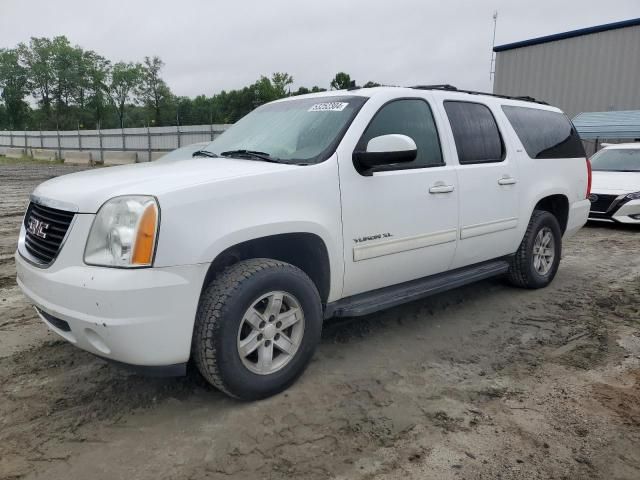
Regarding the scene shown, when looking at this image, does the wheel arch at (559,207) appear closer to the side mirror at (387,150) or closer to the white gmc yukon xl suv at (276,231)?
the white gmc yukon xl suv at (276,231)

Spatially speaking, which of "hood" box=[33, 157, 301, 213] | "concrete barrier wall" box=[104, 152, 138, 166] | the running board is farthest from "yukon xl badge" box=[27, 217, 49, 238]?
"concrete barrier wall" box=[104, 152, 138, 166]

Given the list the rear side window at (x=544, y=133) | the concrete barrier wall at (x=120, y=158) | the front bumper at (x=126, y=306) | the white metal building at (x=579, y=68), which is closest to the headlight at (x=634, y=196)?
the rear side window at (x=544, y=133)

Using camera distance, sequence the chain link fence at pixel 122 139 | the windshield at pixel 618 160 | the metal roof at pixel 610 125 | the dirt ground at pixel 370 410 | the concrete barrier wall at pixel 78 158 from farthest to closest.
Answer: the concrete barrier wall at pixel 78 158
the chain link fence at pixel 122 139
the metal roof at pixel 610 125
the windshield at pixel 618 160
the dirt ground at pixel 370 410

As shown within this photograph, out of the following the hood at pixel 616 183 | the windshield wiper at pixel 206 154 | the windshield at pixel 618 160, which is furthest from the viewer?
the windshield at pixel 618 160

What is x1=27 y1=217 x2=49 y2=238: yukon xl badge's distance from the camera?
114 inches

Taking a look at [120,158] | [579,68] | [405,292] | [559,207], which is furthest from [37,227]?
[120,158]

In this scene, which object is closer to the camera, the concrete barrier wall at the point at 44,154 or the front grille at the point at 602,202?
the front grille at the point at 602,202

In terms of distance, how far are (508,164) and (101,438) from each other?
375 centimetres

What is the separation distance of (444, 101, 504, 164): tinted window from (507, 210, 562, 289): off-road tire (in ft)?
2.89

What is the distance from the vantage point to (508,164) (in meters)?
4.52

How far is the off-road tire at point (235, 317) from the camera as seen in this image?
270 centimetres

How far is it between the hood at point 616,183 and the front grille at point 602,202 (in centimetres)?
9

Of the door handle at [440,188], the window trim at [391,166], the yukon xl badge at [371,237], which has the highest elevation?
the window trim at [391,166]

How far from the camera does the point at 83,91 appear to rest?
7550 centimetres
